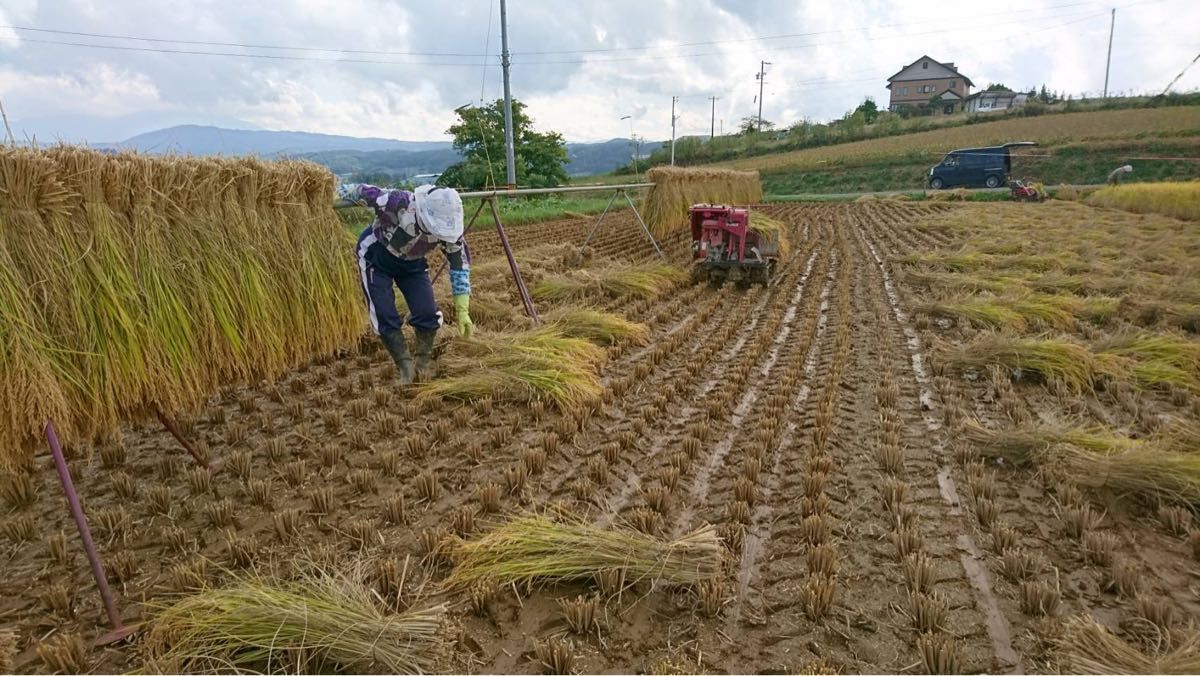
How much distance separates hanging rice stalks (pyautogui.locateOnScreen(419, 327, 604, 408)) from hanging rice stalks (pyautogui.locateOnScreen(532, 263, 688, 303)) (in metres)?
2.33

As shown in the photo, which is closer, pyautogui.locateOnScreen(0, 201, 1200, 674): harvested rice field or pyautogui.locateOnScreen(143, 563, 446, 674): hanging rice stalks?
pyautogui.locateOnScreen(143, 563, 446, 674): hanging rice stalks

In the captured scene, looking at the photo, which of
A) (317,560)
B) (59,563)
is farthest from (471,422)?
(59,563)

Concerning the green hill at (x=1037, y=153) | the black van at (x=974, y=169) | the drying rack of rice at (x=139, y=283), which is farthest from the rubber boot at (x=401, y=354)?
the green hill at (x=1037, y=153)

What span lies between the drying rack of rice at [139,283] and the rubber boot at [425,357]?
83 centimetres

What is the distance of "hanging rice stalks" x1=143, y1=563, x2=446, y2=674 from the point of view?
1877 millimetres

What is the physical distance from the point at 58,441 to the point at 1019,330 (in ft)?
22.2

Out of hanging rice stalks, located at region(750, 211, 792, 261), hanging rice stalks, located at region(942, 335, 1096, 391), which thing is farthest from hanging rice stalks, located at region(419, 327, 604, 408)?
hanging rice stalks, located at region(750, 211, 792, 261)

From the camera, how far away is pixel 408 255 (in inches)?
163

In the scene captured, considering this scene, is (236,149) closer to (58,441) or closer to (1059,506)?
(58,441)

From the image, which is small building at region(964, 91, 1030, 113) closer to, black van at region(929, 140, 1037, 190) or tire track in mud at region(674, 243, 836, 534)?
black van at region(929, 140, 1037, 190)

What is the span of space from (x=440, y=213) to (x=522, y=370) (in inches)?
47.4

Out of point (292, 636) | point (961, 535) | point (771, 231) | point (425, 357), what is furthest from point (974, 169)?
point (292, 636)

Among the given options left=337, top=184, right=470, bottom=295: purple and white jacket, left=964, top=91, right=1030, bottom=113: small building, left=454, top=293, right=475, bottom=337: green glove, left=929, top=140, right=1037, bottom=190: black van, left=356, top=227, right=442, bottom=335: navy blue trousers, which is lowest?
left=454, top=293, right=475, bottom=337: green glove

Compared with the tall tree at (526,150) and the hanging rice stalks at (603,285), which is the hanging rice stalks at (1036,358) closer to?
the hanging rice stalks at (603,285)
